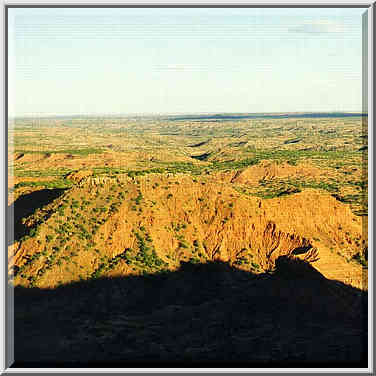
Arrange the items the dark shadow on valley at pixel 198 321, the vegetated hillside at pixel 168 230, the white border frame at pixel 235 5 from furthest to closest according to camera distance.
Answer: the vegetated hillside at pixel 168 230
the dark shadow on valley at pixel 198 321
the white border frame at pixel 235 5

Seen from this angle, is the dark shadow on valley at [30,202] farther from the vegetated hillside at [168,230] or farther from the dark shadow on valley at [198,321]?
the dark shadow on valley at [198,321]

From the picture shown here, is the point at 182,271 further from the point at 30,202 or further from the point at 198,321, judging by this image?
the point at 30,202

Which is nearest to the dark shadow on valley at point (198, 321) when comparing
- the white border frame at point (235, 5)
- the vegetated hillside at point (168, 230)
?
the white border frame at point (235, 5)

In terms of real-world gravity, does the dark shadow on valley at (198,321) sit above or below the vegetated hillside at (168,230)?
below

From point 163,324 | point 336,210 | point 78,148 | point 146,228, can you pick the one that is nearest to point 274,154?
point 78,148

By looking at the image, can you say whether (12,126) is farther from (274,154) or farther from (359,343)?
(274,154)

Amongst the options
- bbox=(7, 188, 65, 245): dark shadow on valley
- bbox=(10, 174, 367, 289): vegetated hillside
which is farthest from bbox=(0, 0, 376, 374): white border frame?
bbox=(7, 188, 65, 245): dark shadow on valley

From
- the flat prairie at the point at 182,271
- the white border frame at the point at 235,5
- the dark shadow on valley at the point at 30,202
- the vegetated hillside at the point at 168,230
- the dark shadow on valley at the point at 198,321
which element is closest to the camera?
the white border frame at the point at 235,5

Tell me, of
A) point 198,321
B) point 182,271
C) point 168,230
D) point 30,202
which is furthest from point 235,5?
point 30,202
